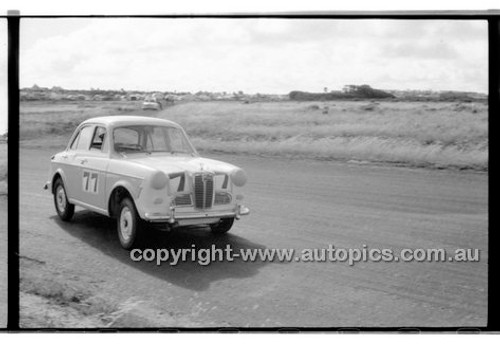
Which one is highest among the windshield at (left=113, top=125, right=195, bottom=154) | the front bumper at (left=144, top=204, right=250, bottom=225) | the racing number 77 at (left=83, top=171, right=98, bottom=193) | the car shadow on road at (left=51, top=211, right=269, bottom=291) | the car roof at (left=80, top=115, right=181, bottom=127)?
the car roof at (left=80, top=115, right=181, bottom=127)

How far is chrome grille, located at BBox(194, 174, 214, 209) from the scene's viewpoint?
5691 mm

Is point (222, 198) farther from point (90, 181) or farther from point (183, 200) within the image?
point (90, 181)

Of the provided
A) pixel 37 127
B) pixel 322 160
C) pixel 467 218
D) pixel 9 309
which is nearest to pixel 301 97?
pixel 322 160

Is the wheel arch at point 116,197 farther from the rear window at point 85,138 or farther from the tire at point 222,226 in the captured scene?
the tire at point 222,226

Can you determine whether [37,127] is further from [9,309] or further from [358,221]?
[358,221]

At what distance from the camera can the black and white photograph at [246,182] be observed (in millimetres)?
5648

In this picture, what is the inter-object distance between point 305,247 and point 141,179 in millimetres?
1293

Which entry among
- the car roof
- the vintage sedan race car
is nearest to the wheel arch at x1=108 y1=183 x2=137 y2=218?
the vintage sedan race car

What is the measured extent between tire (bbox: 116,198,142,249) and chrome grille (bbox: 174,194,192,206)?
304 mm

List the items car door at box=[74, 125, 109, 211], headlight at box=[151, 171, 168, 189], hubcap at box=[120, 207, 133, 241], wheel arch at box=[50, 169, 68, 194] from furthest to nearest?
wheel arch at box=[50, 169, 68, 194]
car door at box=[74, 125, 109, 211]
hubcap at box=[120, 207, 133, 241]
headlight at box=[151, 171, 168, 189]

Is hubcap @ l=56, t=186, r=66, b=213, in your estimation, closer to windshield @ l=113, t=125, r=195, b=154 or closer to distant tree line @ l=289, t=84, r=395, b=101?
windshield @ l=113, t=125, r=195, b=154

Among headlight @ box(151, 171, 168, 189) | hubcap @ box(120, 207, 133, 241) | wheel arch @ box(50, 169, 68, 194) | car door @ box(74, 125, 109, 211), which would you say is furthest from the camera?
wheel arch @ box(50, 169, 68, 194)

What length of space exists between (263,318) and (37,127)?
2.16 m

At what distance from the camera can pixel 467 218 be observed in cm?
582
